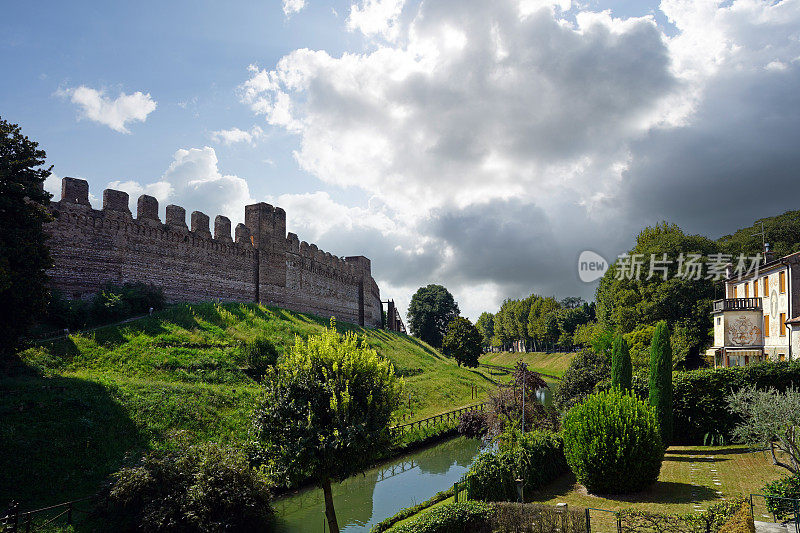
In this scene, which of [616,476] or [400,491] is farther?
[400,491]

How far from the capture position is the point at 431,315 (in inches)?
3004

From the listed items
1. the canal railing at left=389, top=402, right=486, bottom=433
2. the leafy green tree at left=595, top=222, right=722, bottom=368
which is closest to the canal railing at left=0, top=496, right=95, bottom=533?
the canal railing at left=389, top=402, right=486, bottom=433

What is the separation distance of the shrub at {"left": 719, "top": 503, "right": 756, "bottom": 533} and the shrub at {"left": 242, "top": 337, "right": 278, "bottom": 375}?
66.5ft

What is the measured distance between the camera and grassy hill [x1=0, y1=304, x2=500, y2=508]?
1475 cm

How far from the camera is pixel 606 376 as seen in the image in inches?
979

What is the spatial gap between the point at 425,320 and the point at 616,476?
6173 cm

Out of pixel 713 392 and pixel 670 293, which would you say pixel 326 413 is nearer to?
pixel 713 392

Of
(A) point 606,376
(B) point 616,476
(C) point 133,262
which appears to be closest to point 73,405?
(C) point 133,262

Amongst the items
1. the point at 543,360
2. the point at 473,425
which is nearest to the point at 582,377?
the point at 473,425

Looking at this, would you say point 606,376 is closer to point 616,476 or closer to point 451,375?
point 616,476

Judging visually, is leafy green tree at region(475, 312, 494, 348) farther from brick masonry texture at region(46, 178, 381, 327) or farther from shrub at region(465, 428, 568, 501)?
shrub at region(465, 428, 568, 501)

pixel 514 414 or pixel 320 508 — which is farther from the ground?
pixel 514 414

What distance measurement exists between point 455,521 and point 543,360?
257 feet

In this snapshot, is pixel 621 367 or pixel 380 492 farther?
pixel 621 367
